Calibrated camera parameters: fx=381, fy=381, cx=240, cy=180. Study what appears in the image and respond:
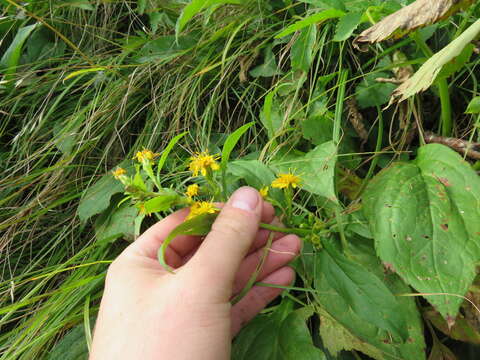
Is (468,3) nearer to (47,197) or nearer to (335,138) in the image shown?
(335,138)

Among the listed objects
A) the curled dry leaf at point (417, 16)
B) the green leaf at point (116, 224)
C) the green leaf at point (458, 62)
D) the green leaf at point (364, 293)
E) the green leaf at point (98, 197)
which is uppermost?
the curled dry leaf at point (417, 16)

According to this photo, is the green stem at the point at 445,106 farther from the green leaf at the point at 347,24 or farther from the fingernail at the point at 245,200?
the fingernail at the point at 245,200

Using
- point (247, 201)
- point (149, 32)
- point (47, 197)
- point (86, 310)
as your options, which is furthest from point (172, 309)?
point (149, 32)

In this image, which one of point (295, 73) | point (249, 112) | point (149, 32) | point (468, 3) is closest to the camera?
point (468, 3)

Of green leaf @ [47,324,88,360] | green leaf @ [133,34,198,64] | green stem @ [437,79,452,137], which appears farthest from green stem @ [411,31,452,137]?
green leaf @ [47,324,88,360]

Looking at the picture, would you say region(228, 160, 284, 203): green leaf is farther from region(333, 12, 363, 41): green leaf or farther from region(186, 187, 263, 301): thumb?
region(333, 12, 363, 41): green leaf

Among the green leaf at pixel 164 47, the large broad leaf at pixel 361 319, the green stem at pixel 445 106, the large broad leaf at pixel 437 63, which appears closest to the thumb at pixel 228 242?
the large broad leaf at pixel 361 319
